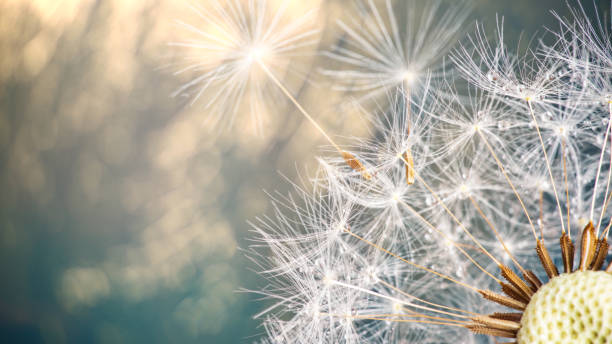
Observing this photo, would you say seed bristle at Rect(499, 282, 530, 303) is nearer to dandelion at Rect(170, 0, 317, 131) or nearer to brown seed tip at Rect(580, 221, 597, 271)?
brown seed tip at Rect(580, 221, 597, 271)

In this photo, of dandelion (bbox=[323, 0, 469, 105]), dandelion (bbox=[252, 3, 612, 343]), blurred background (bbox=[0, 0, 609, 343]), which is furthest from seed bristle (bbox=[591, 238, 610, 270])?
blurred background (bbox=[0, 0, 609, 343])

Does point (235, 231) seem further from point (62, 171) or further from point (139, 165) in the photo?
point (62, 171)

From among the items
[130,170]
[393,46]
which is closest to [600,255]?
[393,46]

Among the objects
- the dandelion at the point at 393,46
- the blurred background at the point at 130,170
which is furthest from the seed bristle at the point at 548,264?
the blurred background at the point at 130,170

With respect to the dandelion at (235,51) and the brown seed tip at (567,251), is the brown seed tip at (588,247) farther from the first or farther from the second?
the dandelion at (235,51)

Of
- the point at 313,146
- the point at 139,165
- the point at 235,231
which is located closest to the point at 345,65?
the point at 313,146
